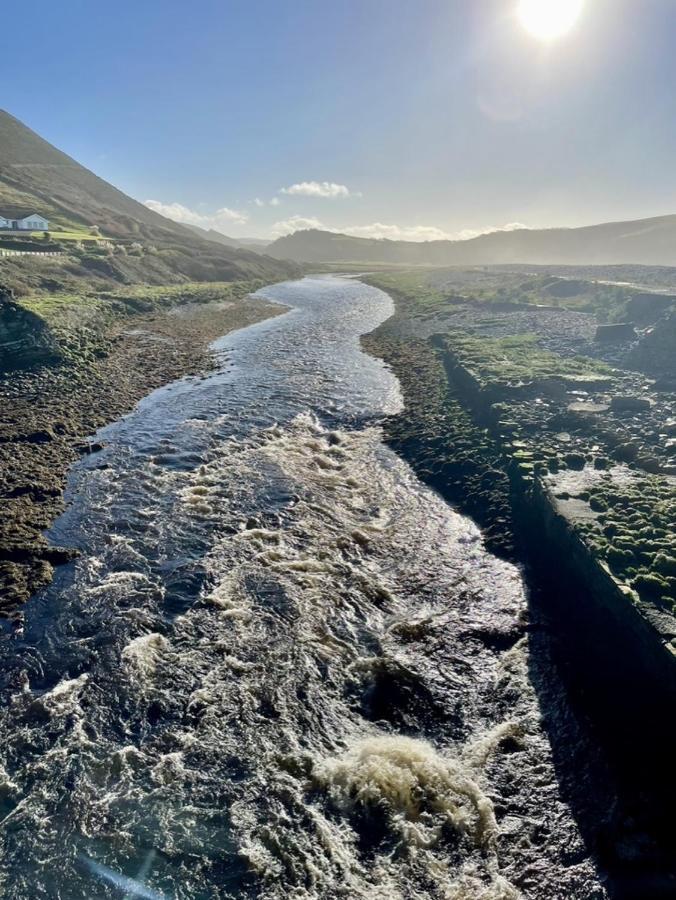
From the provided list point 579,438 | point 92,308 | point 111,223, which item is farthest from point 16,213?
point 579,438

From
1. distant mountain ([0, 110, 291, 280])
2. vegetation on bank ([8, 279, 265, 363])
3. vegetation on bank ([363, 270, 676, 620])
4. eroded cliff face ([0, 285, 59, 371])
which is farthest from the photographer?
distant mountain ([0, 110, 291, 280])

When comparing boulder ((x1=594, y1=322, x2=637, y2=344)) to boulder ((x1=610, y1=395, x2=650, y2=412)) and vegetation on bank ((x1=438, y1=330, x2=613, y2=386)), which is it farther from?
boulder ((x1=610, y1=395, x2=650, y2=412))

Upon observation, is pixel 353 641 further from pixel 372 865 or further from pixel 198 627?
pixel 372 865

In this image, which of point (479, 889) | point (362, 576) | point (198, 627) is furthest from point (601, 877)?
point (198, 627)

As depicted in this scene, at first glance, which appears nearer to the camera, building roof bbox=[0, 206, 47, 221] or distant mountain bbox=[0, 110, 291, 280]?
building roof bbox=[0, 206, 47, 221]

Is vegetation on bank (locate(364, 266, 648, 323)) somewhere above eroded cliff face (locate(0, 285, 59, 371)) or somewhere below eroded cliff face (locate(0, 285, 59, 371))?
above

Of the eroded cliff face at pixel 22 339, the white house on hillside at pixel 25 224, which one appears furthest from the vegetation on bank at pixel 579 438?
the white house on hillside at pixel 25 224

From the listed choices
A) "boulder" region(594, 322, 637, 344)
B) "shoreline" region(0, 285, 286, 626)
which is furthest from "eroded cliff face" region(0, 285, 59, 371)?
"boulder" region(594, 322, 637, 344)

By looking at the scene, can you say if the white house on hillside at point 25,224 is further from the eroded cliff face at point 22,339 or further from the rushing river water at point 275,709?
the rushing river water at point 275,709
